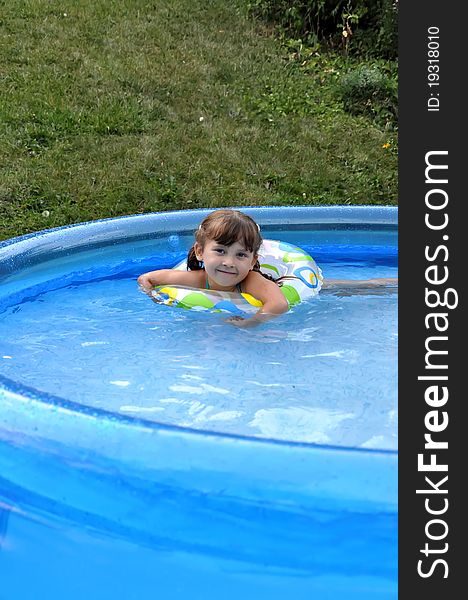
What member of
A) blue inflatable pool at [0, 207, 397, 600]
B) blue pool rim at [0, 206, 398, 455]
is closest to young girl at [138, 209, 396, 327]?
blue pool rim at [0, 206, 398, 455]

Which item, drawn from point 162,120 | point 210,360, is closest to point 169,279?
point 210,360

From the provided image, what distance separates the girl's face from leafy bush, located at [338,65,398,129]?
188 inches

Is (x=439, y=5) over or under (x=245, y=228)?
under

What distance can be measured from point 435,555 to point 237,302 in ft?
6.61

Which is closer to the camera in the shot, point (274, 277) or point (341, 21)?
point (274, 277)

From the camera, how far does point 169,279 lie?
387 cm

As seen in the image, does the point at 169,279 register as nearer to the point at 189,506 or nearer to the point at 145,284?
the point at 145,284

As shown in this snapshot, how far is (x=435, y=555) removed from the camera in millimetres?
1658

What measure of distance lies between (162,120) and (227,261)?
436 centimetres

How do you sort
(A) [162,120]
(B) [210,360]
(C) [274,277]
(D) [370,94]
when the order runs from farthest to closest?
1. (D) [370,94]
2. (A) [162,120]
3. (C) [274,277]
4. (B) [210,360]

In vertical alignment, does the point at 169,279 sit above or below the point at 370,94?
below

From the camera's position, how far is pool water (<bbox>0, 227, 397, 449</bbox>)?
254 centimetres

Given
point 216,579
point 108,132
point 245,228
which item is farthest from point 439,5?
point 108,132

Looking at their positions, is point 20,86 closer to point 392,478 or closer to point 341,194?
point 341,194
